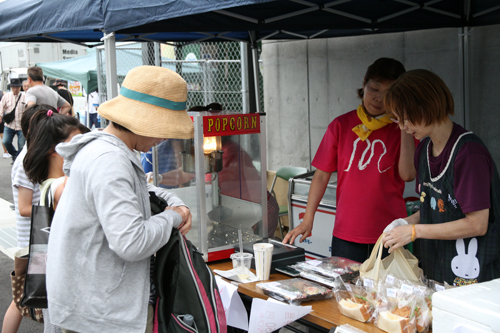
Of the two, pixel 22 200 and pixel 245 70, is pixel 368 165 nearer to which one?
pixel 22 200

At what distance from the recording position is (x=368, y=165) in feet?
8.59

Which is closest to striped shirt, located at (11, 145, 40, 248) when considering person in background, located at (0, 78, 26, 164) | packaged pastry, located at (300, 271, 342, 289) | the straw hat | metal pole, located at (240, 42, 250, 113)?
the straw hat

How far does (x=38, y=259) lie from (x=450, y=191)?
6.58 feet

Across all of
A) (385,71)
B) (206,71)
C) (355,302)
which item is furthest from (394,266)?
(206,71)

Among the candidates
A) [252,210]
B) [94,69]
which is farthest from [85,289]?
[94,69]

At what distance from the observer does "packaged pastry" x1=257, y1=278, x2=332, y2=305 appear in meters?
2.00

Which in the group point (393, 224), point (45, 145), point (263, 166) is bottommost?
point (393, 224)

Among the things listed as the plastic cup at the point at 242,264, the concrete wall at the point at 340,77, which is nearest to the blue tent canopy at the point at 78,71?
the concrete wall at the point at 340,77

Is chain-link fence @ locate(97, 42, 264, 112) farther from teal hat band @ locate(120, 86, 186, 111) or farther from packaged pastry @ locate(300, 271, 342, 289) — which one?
teal hat band @ locate(120, 86, 186, 111)

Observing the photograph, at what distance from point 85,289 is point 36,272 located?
3.26 ft

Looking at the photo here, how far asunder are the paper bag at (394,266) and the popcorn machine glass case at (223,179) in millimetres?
847

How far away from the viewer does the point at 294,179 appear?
4.41 m

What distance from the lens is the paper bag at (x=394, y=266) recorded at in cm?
201

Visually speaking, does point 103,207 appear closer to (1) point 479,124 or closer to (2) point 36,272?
(2) point 36,272
